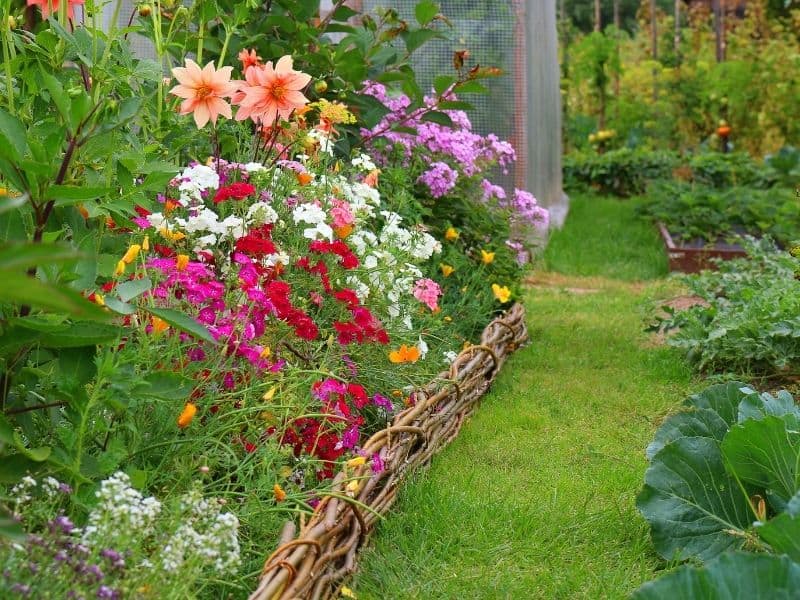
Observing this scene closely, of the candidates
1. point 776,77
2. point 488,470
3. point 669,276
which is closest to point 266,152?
point 488,470

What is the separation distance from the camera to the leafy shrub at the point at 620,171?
10.2 metres

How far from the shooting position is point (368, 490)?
2430 mm

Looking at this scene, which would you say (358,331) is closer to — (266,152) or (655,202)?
(266,152)

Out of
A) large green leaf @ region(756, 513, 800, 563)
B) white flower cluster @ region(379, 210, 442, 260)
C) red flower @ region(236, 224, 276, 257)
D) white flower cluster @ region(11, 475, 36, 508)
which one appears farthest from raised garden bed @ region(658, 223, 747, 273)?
white flower cluster @ region(11, 475, 36, 508)

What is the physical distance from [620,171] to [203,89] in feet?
27.2

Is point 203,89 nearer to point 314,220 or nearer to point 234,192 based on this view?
point 234,192

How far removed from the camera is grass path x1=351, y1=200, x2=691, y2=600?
230 cm

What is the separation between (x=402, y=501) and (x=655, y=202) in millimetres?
6196

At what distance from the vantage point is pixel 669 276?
6.47m

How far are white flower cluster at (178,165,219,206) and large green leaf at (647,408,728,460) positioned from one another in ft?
4.15

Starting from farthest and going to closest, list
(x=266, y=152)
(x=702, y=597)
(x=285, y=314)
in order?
1. (x=266, y=152)
2. (x=285, y=314)
3. (x=702, y=597)

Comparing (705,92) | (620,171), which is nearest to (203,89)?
(620,171)

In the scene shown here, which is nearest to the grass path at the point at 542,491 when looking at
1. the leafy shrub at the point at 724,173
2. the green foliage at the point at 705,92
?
the leafy shrub at the point at 724,173

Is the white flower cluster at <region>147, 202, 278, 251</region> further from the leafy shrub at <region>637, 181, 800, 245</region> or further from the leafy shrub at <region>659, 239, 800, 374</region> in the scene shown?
the leafy shrub at <region>637, 181, 800, 245</region>
